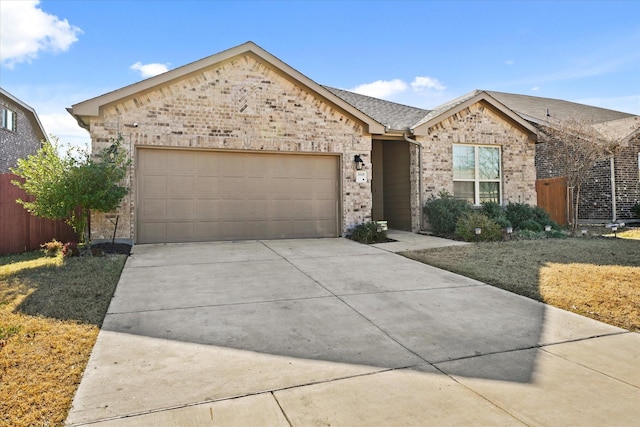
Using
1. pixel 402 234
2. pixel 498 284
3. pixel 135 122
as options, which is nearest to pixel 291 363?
pixel 498 284

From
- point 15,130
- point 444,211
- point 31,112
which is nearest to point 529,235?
point 444,211

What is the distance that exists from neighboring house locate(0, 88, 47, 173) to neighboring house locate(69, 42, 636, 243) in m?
12.5

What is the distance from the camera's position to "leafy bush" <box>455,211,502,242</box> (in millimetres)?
10664

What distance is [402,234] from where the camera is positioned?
493 inches

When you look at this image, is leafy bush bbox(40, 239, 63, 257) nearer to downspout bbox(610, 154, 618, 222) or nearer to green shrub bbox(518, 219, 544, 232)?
green shrub bbox(518, 219, 544, 232)

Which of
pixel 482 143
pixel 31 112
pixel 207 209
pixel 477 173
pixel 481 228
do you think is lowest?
pixel 481 228

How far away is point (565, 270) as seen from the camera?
7.09 meters

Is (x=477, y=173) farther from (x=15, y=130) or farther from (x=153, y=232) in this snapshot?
(x=15, y=130)

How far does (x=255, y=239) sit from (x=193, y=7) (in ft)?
22.4

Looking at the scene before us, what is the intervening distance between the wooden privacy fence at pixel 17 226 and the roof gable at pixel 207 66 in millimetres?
2285

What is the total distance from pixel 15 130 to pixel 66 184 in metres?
16.1

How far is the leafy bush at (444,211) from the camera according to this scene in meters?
11.9

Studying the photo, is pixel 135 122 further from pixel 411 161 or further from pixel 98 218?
pixel 411 161

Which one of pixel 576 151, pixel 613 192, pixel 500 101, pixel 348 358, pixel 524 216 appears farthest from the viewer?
pixel 613 192
